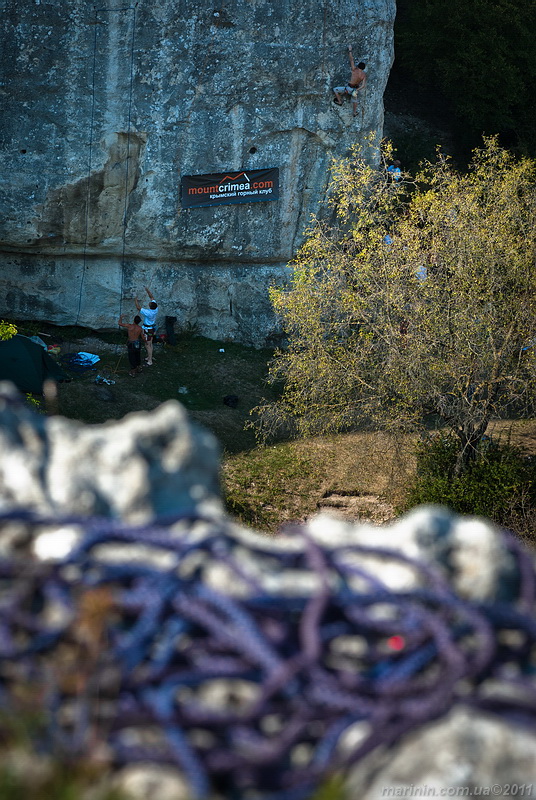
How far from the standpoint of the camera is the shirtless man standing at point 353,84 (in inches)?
753

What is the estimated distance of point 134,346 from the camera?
1834 centimetres

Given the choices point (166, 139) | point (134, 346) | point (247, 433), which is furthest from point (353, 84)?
point (247, 433)

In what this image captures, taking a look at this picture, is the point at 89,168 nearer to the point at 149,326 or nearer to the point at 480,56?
the point at 149,326

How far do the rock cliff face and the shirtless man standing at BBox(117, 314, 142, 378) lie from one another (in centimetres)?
233

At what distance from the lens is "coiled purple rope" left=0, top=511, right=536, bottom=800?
2117mm

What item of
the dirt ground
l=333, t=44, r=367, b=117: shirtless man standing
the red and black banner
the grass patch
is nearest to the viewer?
the grass patch

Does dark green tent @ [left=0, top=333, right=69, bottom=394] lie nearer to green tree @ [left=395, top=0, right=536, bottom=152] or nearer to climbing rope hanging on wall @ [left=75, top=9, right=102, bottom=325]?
climbing rope hanging on wall @ [left=75, top=9, right=102, bottom=325]

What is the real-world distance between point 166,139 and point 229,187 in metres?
1.95

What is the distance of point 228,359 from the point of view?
20.1 metres

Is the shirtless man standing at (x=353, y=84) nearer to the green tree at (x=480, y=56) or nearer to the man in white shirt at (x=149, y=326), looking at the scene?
the green tree at (x=480, y=56)

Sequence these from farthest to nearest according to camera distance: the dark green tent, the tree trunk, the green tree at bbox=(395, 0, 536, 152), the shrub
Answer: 1. the green tree at bbox=(395, 0, 536, 152)
2. the dark green tent
3. the shrub
4. the tree trunk

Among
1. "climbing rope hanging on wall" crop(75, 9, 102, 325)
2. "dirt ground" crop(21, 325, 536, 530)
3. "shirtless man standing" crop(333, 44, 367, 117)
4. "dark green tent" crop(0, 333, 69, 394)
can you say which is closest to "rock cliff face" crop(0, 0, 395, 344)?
"climbing rope hanging on wall" crop(75, 9, 102, 325)

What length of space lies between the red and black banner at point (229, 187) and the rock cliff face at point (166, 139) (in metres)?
0.18

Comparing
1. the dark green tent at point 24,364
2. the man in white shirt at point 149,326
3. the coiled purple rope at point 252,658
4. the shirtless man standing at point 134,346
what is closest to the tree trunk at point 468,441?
the shirtless man standing at point 134,346
